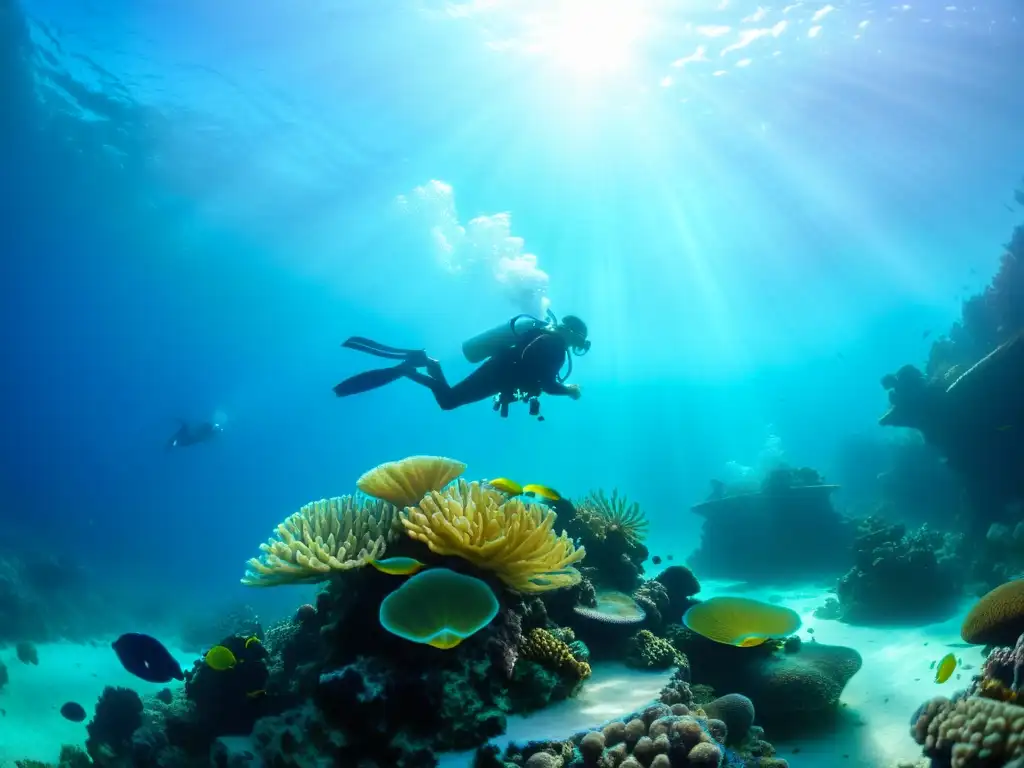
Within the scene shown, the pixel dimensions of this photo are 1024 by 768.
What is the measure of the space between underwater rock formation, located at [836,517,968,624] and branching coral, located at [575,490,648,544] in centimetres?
664

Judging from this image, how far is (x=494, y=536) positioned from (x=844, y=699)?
5.76 m

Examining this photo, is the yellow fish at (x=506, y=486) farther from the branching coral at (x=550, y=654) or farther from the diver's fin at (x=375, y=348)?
the diver's fin at (x=375, y=348)

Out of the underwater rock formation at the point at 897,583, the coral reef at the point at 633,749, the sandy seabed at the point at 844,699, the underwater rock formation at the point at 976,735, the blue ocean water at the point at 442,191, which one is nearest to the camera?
the underwater rock formation at the point at 976,735

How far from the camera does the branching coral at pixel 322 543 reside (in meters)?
3.99

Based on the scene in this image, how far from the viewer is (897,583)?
10766mm

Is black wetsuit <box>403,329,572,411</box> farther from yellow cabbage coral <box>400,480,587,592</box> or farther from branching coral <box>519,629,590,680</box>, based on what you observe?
branching coral <box>519,629,590,680</box>

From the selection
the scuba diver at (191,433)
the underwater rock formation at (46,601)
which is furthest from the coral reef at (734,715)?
the scuba diver at (191,433)

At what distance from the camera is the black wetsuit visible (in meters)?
7.86

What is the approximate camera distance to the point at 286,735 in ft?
11.1

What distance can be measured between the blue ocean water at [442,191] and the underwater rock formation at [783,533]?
501 inches

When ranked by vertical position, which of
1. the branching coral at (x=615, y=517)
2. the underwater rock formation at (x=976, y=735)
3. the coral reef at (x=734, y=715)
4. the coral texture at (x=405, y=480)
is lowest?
the underwater rock formation at (x=976, y=735)

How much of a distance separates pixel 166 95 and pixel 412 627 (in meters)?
30.8

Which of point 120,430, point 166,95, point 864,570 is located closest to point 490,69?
point 166,95

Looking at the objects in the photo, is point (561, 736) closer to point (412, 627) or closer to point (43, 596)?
point (412, 627)
